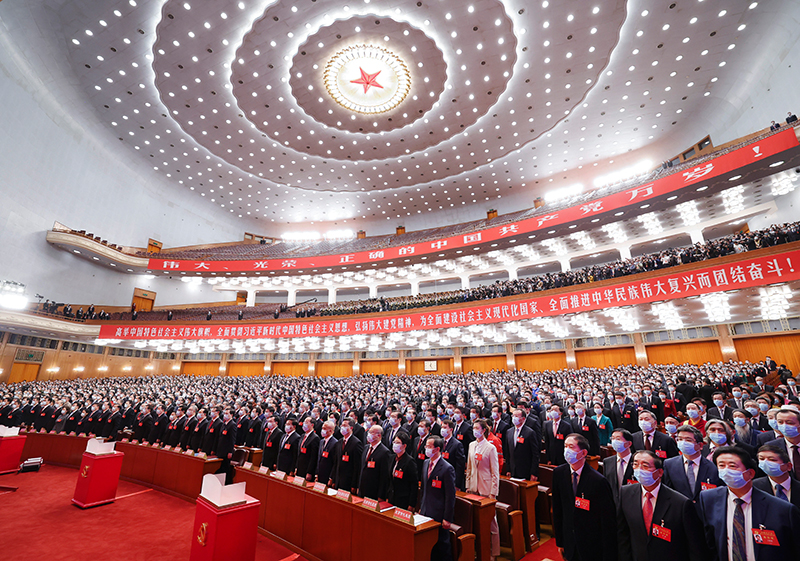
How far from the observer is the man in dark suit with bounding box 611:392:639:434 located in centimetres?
652

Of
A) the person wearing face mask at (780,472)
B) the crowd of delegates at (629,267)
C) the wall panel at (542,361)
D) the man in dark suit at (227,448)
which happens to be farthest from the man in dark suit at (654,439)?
the wall panel at (542,361)

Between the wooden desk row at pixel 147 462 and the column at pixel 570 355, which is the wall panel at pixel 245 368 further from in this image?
the column at pixel 570 355

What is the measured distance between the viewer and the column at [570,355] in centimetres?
1881

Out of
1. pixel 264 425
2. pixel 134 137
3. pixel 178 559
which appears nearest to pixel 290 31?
pixel 134 137

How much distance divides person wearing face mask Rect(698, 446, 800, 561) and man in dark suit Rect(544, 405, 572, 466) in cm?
285

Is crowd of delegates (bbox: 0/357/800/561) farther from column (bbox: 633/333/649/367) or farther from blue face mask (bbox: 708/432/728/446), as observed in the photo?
column (bbox: 633/333/649/367)

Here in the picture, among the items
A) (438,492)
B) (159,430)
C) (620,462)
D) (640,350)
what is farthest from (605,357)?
(159,430)

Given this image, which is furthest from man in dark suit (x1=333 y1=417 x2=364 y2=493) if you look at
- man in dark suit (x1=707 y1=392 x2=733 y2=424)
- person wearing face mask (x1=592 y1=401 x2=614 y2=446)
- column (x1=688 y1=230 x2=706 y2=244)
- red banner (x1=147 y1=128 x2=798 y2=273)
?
column (x1=688 y1=230 x2=706 y2=244)

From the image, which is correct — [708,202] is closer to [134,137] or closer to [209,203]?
[134,137]

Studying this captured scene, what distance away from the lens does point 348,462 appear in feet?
14.5

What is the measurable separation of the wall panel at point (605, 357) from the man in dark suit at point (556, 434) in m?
15.5

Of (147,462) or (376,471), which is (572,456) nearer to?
(376,471)

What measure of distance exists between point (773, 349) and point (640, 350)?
15.2ft

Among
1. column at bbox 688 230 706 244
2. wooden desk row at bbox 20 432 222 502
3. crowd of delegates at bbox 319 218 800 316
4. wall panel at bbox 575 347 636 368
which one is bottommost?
wooden desk row at bbox 20 432 222 502
